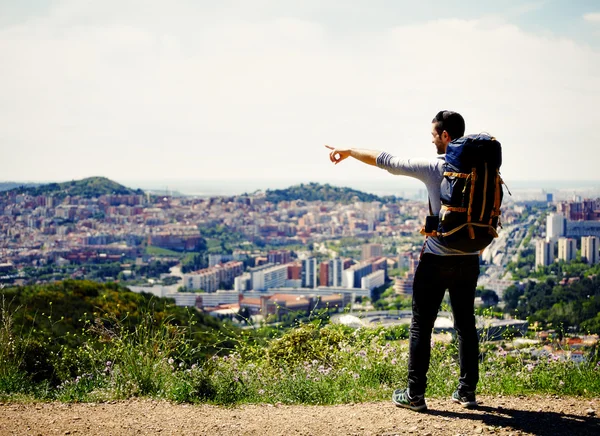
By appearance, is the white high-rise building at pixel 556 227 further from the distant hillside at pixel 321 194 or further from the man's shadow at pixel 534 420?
the distant hillside at pixel 321 194

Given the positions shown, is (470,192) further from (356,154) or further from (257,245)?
(257,245)

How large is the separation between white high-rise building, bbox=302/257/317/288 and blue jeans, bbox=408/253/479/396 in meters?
56.7

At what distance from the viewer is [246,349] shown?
14.7 ft

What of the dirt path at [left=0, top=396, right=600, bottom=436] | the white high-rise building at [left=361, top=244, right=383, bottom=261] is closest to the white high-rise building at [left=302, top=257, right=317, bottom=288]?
the white high-rise building at [left=361, top=244, right=383, bottom=261]

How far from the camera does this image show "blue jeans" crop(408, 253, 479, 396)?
2814 millimetres

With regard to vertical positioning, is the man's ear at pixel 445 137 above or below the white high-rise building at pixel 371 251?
above

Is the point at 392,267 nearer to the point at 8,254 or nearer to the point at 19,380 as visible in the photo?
the point at 8,254

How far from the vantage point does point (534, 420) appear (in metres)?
2.80

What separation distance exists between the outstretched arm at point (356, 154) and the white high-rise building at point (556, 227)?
33337 millimetres

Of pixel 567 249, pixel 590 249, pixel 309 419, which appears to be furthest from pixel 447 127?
pixel 567 249

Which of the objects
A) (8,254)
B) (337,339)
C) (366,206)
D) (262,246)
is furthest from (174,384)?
(366,206)

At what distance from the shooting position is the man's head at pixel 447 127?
2.83 m

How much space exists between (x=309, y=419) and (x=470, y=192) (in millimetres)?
1248

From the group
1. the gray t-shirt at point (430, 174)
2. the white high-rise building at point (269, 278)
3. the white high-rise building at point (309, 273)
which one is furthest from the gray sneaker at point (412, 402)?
the white high-rise building at point (309, 273)
